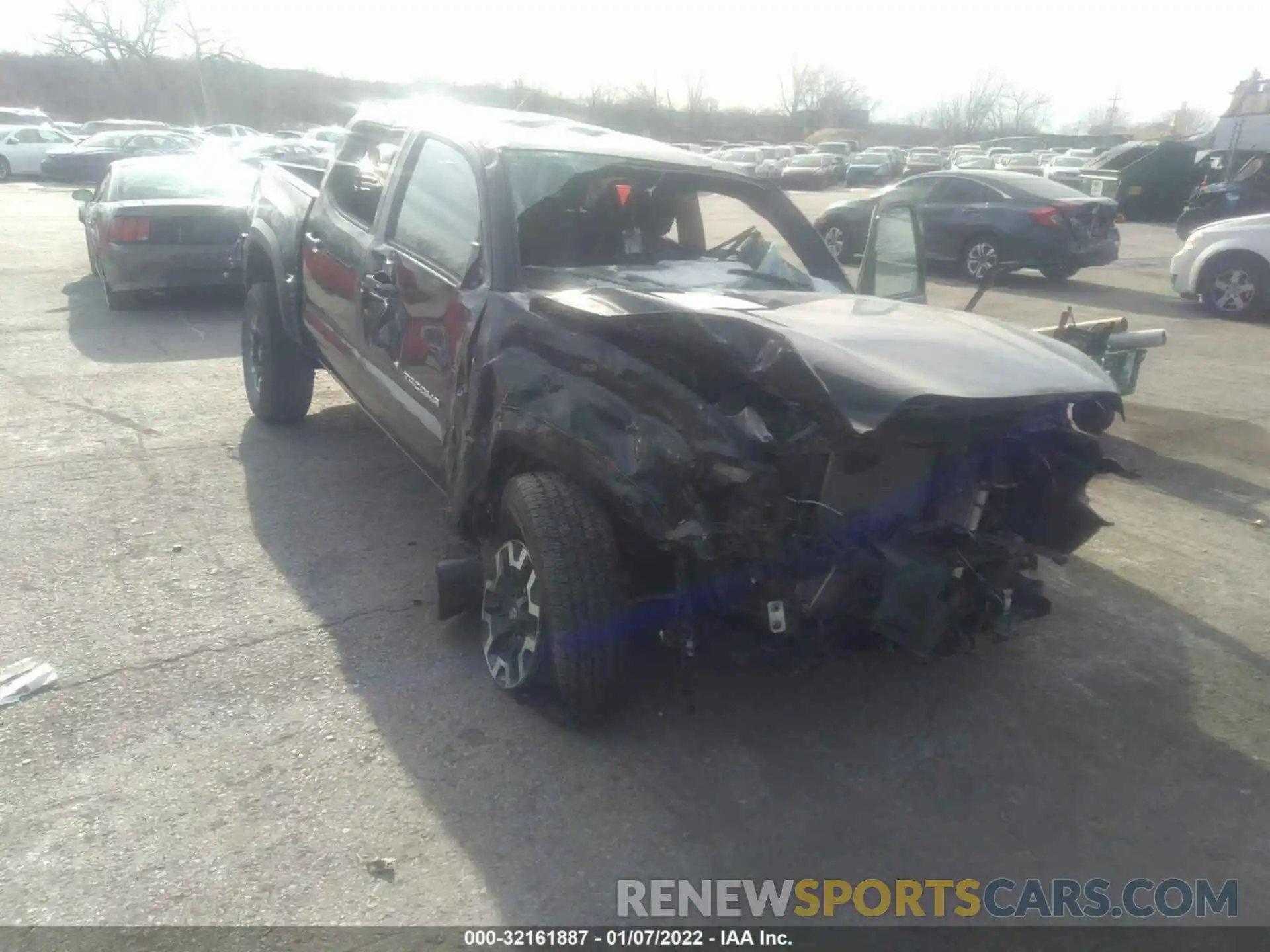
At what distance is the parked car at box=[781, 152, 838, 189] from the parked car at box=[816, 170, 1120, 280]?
12.9m

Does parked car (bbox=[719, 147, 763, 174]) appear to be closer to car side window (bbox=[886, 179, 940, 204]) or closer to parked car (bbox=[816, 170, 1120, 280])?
car side window (bbox=[886, 179, 940, 204])

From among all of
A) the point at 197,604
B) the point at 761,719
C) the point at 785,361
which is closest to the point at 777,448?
the point at 785,361

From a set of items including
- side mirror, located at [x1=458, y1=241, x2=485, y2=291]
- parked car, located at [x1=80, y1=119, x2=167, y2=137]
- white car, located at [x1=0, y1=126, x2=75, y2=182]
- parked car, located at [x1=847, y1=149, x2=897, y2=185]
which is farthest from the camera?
parked car, located at [x1=847, y1=149, x2=897, y2=185]

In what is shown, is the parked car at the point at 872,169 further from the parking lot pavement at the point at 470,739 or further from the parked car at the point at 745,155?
the parking lot pavement at the point at 470,739

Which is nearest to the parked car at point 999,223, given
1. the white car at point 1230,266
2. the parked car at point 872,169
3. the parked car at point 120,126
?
the white car at point 1230,266

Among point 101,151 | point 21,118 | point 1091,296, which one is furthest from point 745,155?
point 1091,296

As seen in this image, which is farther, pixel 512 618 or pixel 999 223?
pixel 999 223

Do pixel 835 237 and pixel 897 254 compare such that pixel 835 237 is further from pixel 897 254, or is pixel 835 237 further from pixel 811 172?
pixel 811 172

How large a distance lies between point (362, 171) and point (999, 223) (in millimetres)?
10961

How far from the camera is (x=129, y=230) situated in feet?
31.9

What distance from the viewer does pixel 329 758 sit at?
3.37 metres

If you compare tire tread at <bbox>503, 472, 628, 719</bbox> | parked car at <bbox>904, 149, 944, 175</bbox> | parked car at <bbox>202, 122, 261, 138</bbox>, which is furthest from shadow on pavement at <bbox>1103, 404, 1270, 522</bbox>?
parked car at <bbox>202, 122, 261, 138</bbox>

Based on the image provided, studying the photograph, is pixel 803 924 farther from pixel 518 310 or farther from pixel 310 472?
pixel 310 472

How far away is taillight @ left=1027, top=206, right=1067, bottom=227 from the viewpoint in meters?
13.7
